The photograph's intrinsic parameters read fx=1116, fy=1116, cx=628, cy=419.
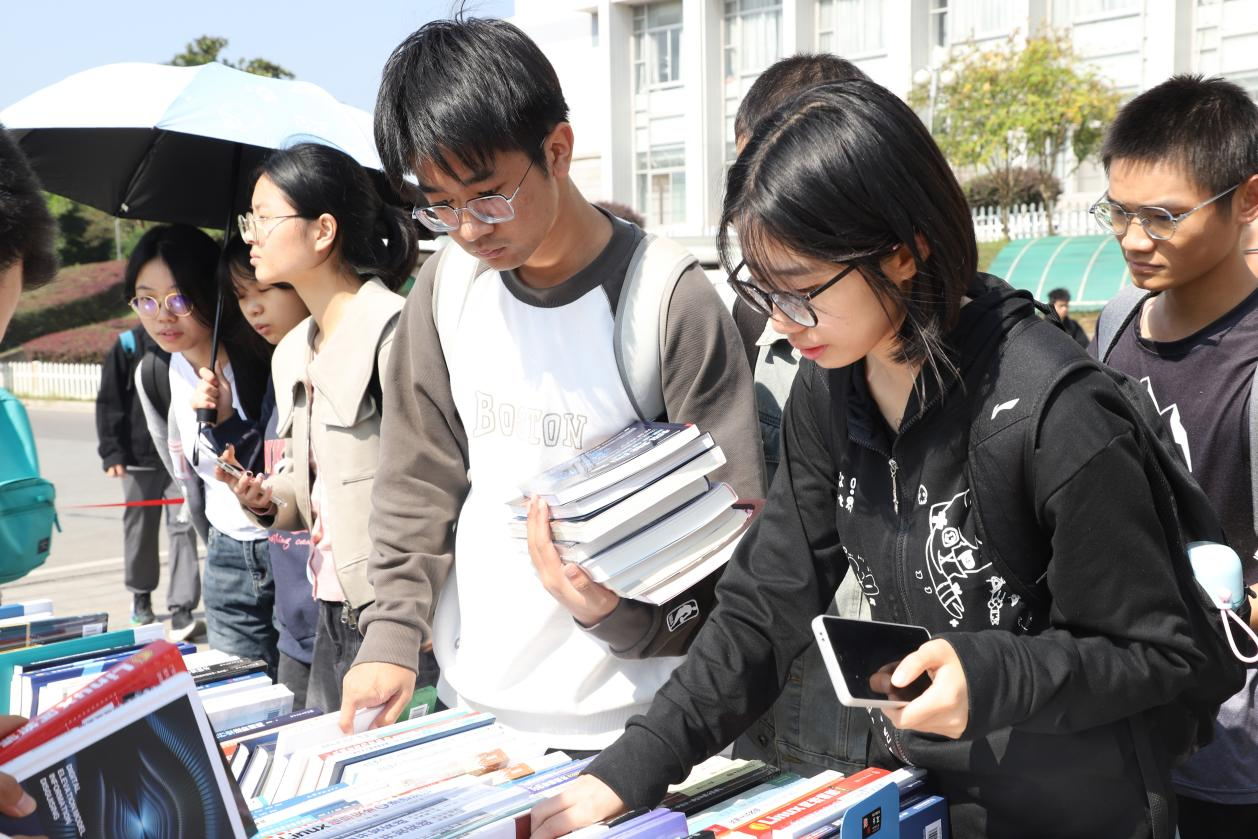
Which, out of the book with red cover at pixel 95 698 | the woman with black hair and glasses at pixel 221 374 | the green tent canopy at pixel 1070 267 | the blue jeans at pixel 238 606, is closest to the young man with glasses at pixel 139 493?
the woman with black hair and glasses at pixel 221 374

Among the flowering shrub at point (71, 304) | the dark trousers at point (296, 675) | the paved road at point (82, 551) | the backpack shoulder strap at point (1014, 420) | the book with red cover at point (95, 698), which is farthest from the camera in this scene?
the flowering shrub at point (71, 304)

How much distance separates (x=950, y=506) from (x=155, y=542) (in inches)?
256

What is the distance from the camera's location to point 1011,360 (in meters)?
1.43

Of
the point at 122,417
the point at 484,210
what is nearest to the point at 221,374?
the point at 484,210

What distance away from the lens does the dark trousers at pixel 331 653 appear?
2.75 meters

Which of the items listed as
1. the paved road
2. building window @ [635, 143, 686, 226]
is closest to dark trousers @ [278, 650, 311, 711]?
the paved road

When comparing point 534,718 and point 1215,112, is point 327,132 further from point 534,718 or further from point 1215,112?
point 1215,112

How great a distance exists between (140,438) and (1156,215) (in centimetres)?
635

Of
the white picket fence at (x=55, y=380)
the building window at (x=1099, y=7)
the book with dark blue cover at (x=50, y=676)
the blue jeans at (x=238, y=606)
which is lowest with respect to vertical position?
the white picket fence at (x=55, y=380)

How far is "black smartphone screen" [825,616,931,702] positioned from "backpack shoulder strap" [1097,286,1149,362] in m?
1.43

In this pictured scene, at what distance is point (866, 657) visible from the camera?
131cm

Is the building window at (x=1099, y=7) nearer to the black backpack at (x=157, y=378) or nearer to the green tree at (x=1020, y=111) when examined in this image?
the green tree at (x=1020, y=111)

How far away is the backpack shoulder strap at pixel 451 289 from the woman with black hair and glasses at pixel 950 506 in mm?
711

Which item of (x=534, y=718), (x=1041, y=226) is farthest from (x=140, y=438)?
(x=1041, y=226)
